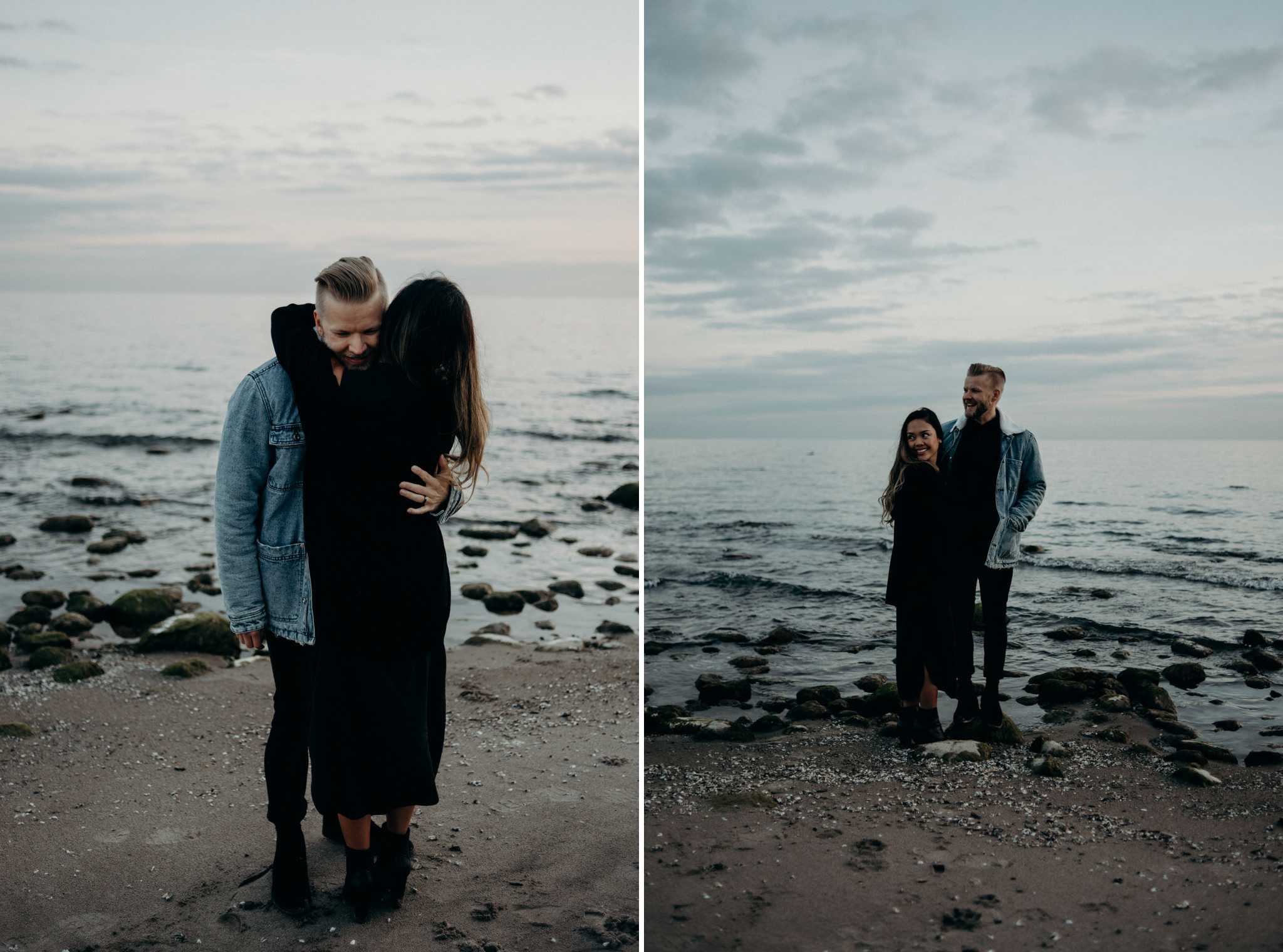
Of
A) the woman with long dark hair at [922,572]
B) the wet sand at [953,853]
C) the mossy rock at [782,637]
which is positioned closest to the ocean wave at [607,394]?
the mossy rock at [782,637]

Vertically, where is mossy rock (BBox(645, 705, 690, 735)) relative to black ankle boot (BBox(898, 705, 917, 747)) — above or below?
below

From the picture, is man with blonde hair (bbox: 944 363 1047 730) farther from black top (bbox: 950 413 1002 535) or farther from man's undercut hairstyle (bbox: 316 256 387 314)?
man's undercut hairstyle (bbox: 316 256 387 314)

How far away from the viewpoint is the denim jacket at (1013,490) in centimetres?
499

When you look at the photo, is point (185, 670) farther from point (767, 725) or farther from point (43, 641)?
point (767, 725)

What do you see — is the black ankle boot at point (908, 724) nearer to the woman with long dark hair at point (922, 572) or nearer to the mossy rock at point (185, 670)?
the woman with long dark hair at point (922, 572)

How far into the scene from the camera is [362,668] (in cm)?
305

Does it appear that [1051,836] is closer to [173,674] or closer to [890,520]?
[890,520]

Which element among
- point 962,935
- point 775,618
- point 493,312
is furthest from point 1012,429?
point 493,312

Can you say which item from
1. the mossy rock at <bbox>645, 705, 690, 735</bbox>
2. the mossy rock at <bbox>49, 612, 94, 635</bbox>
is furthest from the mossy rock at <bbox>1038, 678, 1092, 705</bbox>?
the mossy rock at <bbox>49, 612, 94, 635</bbox>

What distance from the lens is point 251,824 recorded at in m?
3.88

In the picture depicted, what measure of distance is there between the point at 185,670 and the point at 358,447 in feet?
12.6

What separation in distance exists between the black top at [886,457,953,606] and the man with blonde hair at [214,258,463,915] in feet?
9.12

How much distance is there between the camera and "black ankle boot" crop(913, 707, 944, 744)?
5117 millimetres

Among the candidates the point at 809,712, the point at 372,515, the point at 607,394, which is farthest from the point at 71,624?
the point at 607,394
